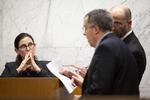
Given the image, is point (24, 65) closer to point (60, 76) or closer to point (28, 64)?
point (28, 64)

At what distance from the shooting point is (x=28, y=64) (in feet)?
9.62

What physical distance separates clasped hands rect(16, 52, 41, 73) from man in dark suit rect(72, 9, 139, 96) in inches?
46.9

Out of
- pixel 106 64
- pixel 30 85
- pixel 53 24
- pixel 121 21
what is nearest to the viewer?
pixel 106 64

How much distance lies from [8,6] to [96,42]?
217 centimetres

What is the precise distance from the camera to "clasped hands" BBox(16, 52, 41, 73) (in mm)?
2857

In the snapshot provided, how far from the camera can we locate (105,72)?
1.59 metres

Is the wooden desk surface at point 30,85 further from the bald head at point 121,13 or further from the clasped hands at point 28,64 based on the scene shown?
the clasped hands at point 28,64

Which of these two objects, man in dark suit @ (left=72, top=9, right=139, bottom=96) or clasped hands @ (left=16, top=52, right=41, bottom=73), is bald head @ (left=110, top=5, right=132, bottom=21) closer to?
man in dark suit @ (left=72, top=9, right=139, bottom=96)

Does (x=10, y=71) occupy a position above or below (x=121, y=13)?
below

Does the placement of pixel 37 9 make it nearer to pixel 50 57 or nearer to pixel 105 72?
pixel 50 57

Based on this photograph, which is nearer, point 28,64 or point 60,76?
point 60,76

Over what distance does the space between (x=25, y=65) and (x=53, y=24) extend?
80 centimetres

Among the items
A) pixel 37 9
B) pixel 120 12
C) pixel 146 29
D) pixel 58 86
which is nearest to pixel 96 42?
pixel 58 86

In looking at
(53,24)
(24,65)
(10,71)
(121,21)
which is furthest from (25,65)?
(121,21)
